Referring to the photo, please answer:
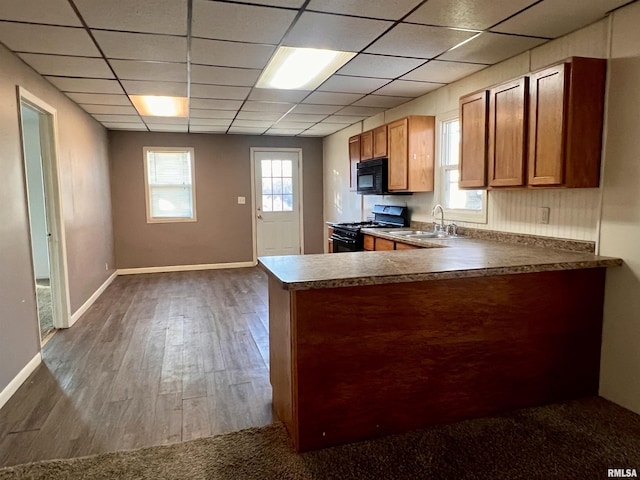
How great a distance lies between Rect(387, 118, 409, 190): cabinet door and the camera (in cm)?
438

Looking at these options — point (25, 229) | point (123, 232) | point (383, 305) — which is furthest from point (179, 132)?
point (383, 305)

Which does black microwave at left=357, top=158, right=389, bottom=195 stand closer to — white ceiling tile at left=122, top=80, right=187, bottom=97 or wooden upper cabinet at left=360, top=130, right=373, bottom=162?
wooden upper cabinet at left=360, top=130, right=373, bottom=162

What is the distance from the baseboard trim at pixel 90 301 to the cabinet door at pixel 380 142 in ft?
12.1

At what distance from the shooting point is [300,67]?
3.55 meters

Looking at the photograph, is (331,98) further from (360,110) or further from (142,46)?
(142,46)

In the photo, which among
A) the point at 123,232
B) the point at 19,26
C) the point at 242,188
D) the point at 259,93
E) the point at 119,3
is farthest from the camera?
the point at 242,188

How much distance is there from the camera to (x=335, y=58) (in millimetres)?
3316

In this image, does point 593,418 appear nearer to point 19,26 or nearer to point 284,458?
point 284,458

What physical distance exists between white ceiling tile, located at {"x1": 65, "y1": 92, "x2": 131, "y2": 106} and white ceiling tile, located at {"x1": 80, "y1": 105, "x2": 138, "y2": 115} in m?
0.17

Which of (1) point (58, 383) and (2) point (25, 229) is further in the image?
(2) point (25, 229)

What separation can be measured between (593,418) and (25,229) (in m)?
3.96

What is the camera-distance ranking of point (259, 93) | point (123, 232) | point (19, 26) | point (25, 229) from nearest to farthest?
point (19, 26)
point (25, 229)
point (259, 93)
point (123, 232)

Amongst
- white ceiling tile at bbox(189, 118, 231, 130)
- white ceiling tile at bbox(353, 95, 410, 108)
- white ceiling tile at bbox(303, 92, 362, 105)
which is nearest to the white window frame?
white ceiling tile at bbox(353, 95, 410, 108)

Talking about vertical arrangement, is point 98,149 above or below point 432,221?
above
